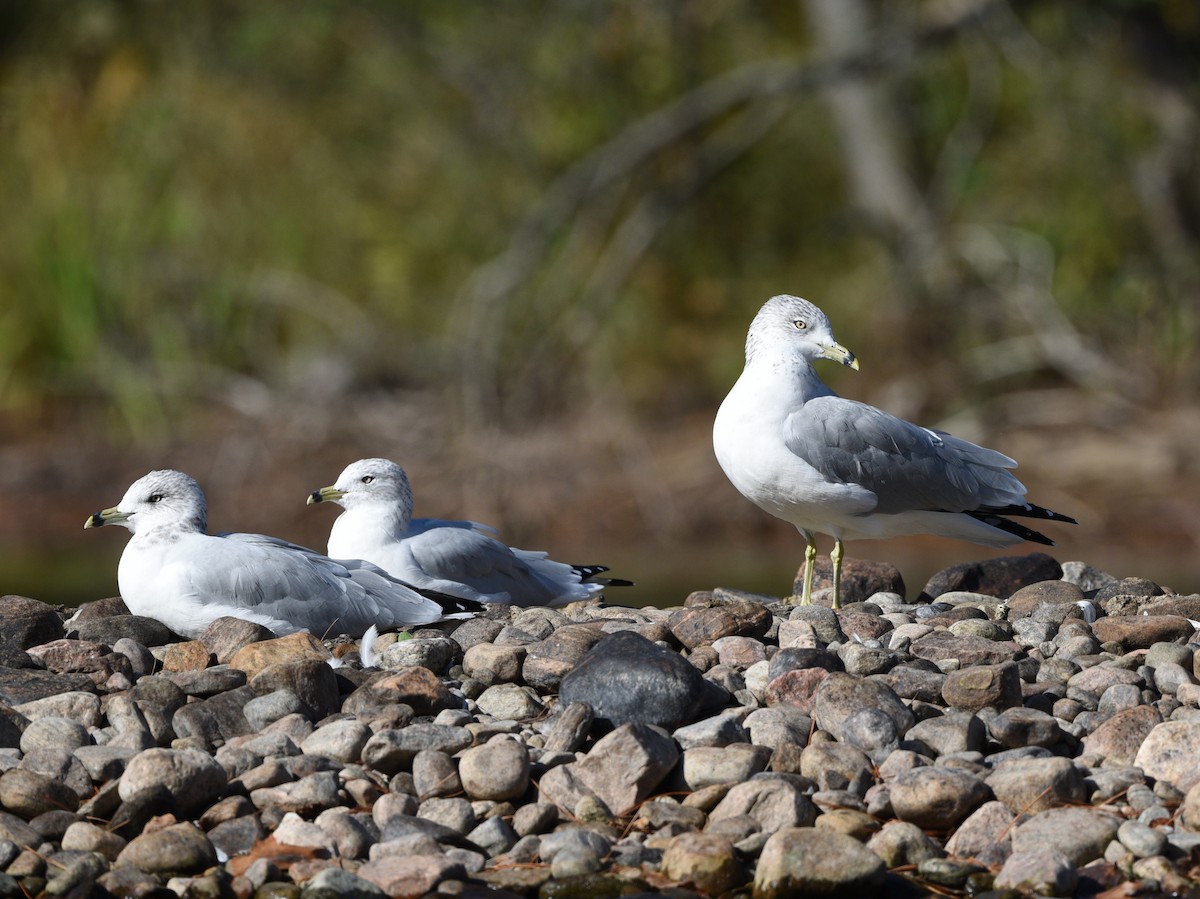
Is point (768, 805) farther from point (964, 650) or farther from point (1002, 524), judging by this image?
point (1002, 524)

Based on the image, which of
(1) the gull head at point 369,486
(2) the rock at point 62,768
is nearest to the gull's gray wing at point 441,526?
(1) the gull head at point 369,486

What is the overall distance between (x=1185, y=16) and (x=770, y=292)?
3.98 metres

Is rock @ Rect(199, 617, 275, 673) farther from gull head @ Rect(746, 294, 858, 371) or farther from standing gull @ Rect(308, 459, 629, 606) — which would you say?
gull head @ Rect(746, 294, 858, 371)

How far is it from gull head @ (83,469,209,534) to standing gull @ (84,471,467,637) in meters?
0.01

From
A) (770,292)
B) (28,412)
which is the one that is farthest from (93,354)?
(770,292)

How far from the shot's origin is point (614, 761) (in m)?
4.17

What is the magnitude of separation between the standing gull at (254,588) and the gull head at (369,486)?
55 centimetres

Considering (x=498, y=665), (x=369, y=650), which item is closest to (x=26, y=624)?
(x=369, y=650)

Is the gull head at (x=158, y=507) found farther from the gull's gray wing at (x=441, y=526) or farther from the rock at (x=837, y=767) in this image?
the rock at (x=837, y=767)

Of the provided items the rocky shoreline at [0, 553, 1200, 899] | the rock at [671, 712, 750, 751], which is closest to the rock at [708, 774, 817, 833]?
the rocky shoreline at [0, 553, 1200, 899]

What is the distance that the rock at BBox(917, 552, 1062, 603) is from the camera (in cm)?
629

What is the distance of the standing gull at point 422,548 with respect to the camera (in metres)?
6.04

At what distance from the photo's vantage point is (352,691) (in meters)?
4.79

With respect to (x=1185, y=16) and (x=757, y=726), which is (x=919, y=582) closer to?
(x=757, y=726)
